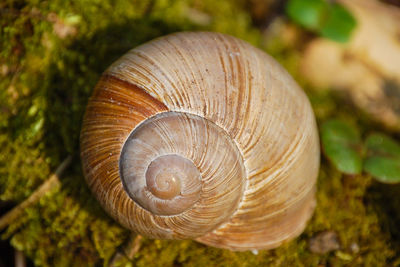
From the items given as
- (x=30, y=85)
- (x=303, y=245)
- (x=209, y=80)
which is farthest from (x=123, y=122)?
(x=303, y=245)

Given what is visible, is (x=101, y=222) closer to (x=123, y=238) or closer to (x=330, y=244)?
(x=123, y=238)

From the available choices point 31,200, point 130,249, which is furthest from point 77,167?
point 130,249

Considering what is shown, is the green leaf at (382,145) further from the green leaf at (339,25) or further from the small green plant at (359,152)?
the green leaf at (339,25)

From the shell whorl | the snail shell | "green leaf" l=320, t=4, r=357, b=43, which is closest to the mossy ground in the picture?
the snail shell

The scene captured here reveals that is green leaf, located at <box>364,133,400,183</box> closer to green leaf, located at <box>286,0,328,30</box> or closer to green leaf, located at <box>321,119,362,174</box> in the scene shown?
green leaf, located at <box>321,119,362,174</box>

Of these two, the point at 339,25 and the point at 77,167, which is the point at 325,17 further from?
the point at 77,167

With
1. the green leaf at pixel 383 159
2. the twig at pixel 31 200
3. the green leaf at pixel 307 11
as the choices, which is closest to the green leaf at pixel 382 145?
the green leaf at pixel 383 159
